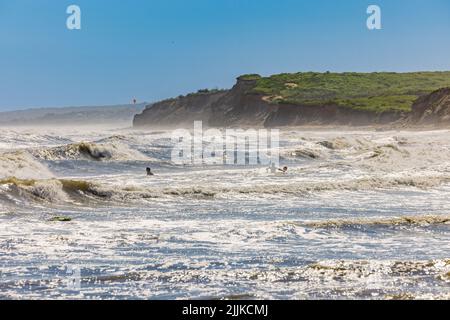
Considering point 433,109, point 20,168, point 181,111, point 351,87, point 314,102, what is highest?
point 351,87

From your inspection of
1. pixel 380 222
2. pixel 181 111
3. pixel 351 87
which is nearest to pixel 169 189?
pixel 380 222

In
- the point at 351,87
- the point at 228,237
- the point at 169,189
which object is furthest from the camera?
the point at 351,87

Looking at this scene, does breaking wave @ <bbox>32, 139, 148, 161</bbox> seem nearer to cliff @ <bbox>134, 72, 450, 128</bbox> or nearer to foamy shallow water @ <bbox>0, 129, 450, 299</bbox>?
foamy shallow water @ <bbox>0, 129, 450, 299</bbox>

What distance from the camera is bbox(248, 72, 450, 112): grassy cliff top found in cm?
10981

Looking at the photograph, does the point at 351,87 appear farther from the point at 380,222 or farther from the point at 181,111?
the point at 380,222

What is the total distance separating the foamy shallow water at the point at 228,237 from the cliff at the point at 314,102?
57649 mm

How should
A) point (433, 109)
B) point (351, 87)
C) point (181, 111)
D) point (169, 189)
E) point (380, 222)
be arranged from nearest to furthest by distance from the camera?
point (380, 222) < point (169, 189) < point (433, 109) < point (351, 87) < point (181, 111)

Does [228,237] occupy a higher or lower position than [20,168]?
lower

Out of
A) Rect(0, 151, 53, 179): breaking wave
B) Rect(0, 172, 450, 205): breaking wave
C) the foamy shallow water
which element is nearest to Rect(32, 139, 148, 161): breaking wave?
Rect(0, 151, 53, 179): breaking wave

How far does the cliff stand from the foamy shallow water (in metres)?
57.6

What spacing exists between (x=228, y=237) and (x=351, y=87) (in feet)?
426

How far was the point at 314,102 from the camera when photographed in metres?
109

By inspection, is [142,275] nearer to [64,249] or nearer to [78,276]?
[78,276]
